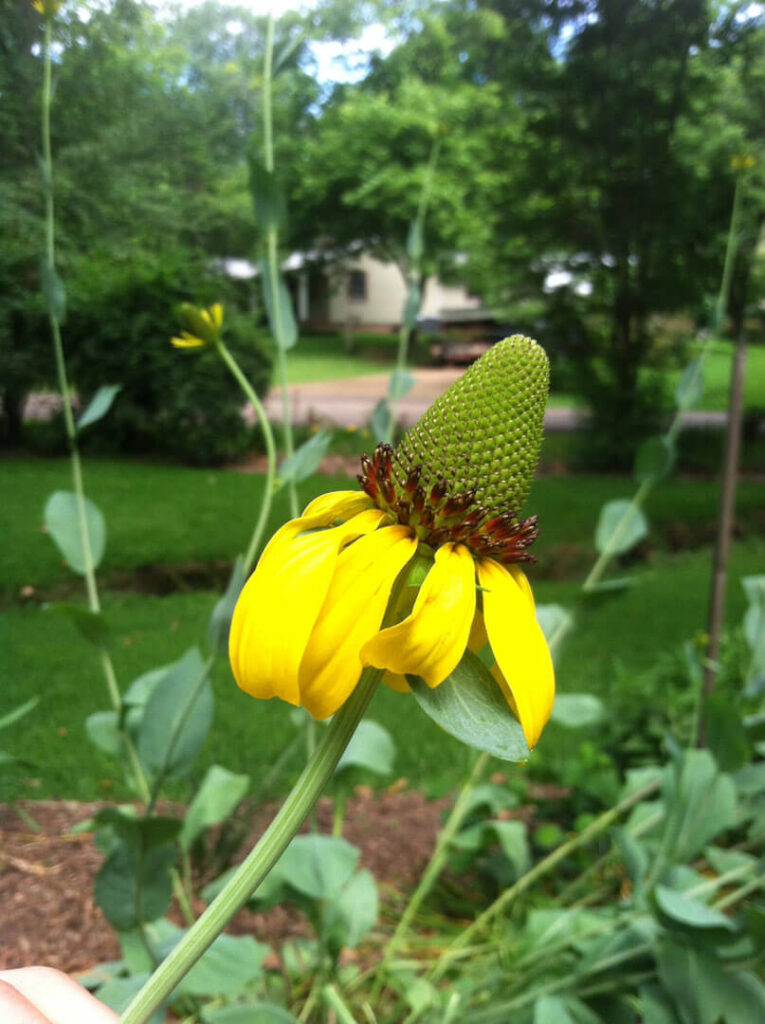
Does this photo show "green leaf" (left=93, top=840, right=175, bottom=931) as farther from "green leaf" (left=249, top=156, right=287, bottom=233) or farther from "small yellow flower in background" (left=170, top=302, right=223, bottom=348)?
"green leaf" (left=249, top=156, right=287, bottom=233)

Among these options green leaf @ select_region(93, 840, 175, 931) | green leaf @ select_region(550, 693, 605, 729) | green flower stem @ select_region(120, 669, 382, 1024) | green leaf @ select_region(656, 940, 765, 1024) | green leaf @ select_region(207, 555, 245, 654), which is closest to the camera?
green flower stem @ select_region(120, 669, 382, 1024)

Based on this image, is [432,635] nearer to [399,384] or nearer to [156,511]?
[399,384]

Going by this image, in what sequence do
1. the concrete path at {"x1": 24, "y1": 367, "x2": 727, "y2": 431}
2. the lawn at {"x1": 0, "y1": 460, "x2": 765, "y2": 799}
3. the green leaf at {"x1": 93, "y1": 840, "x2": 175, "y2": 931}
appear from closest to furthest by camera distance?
the green leaf at {"x1": 93, "y1": 840, "x2": 175, "y2": 931}, the lawn at {"x1": 0, "y1": 460, "x2": 765, "y2": 799}, the concrete path at {"x1": 24, "y1": 367, "x2": 727, "y2": 431}

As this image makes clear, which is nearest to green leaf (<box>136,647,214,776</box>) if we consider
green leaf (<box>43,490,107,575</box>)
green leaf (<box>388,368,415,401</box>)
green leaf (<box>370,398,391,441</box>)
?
green leaf (<box>43,490,107,575</box>)

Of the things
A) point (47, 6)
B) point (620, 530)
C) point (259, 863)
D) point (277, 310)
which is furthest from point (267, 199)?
point (259, 863)

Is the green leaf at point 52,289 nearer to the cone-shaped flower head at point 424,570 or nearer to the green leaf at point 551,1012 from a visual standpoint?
the cone-shaped flower head at point 424,570

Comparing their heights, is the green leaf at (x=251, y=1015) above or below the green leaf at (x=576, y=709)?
above

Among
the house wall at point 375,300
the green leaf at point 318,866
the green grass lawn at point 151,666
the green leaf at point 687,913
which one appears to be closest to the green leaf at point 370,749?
the green leaf at point 318,866

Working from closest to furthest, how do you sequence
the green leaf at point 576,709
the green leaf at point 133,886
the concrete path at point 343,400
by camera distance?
the green leaf at point 133,886 → the green leaf at point 576,709 → the concrete path at point 343,400
